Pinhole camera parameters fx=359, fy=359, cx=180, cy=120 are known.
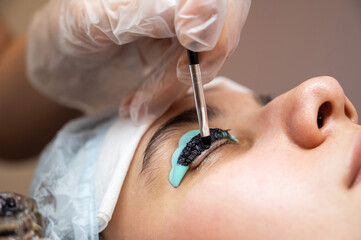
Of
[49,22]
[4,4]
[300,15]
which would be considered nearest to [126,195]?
[49,22]

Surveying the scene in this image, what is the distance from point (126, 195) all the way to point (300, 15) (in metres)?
1.04

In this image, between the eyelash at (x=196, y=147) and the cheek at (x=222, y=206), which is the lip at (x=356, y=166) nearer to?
the cheek at (x=222, y=206)

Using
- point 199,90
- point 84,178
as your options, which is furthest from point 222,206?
point 84,178

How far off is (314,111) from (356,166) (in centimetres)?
14

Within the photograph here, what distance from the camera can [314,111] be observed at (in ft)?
2.56

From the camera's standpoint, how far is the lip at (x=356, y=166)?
0.70 metres

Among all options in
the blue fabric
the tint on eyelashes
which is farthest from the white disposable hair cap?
the tint on eyelashes

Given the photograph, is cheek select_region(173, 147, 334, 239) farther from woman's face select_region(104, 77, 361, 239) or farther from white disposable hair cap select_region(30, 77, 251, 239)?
white disposable hair cap select_region(30, 77, 251, 239)

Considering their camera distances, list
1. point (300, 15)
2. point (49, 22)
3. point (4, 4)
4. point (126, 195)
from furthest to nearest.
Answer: point (4, 4) < point (300, 15) < point (49, 22) < point (126, 195)

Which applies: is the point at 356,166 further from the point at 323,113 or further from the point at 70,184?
the point at 70,184

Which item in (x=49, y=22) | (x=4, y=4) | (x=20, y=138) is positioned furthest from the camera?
(x=4, y=4)

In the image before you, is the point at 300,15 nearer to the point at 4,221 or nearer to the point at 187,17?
the point at 187,17

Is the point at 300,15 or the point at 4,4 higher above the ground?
the point at 4,4

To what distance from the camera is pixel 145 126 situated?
97 cm
